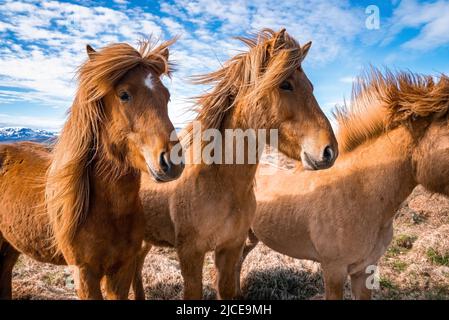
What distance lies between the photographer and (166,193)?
4.04 meters

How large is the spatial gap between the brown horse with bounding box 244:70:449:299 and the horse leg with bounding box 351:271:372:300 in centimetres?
1

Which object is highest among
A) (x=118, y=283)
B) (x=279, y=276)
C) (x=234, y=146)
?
(x=234, y=146)

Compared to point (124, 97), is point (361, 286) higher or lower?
lower

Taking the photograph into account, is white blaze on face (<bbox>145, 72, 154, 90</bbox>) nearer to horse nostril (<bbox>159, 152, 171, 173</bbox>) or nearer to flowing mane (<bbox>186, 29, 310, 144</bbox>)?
horse nostril (<bbox>159, 152, 171, 173</bbox>)

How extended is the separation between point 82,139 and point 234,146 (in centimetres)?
143

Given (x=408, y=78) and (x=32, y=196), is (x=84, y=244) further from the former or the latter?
(x=408, y=78)

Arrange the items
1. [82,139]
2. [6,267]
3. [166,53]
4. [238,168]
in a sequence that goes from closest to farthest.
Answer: [82,139]
[166,53]
[238,168]
[6,267]

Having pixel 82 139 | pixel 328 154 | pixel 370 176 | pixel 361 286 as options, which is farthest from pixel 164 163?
pixel 361 286

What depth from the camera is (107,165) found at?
297 centimetres

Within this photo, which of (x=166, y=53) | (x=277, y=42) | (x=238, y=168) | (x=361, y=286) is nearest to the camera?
(x=166, y=53)

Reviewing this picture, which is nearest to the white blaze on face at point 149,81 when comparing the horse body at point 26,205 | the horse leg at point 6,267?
the horse body at point 26,205

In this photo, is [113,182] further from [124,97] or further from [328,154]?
[328,154]

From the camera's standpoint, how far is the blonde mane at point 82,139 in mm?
2840

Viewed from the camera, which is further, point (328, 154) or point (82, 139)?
point (328, 154)
